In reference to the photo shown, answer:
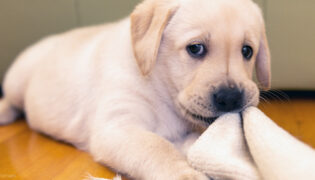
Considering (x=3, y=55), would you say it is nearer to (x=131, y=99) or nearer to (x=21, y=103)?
(x=21, y=103)

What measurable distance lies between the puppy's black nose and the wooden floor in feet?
2.05

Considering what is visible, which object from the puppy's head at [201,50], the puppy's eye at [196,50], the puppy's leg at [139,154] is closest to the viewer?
the puppy's leg at [139,154]

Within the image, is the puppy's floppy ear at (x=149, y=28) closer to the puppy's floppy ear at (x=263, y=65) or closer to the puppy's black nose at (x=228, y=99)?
the puppy's black nose at (x=228, y=99)

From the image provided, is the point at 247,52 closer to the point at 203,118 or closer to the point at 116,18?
the point at 203,118

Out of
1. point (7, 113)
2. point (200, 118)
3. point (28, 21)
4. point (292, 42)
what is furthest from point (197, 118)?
point (28, 21)

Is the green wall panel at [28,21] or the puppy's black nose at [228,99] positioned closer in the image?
the puppy's black nose at [228,99]

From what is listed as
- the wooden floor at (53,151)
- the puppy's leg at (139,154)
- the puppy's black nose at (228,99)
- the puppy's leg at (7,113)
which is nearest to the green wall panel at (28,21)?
the puppy's leg at (7,113)


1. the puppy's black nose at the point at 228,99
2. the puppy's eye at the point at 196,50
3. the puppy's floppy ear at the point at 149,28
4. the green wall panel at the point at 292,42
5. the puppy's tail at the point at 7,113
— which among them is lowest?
the puppy's tail at the point at 7,113

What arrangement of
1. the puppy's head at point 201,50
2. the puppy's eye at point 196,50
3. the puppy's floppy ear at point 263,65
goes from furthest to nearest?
1. the puppy's floppy ear at point 263,65
2. the puppy's eye at point 196,50
3. the puppy's head at point 201,50

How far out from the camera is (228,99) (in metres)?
1.64

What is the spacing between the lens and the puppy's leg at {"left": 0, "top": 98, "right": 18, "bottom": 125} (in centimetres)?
295

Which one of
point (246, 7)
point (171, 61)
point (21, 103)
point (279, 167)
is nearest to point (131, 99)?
point (171, 61)

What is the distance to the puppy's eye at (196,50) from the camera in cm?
182

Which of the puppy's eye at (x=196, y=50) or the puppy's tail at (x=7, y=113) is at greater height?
the puppy's eye at (x=196, y=50)
